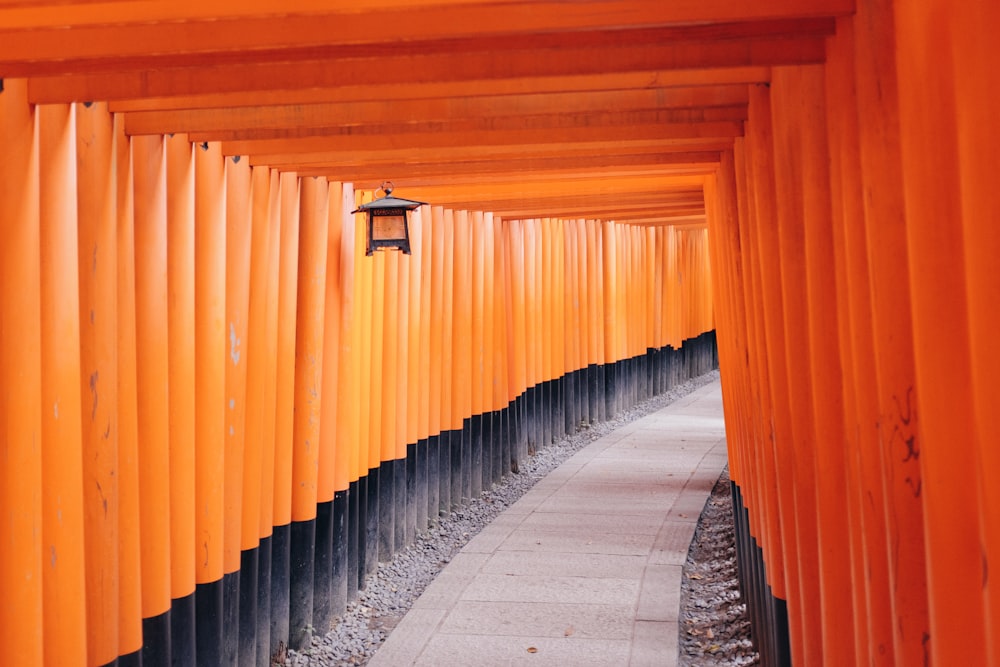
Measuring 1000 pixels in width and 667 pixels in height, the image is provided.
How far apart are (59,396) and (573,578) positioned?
208 inches

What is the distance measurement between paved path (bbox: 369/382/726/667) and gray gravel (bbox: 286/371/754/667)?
0.19m

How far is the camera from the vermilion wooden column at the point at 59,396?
4.17 m

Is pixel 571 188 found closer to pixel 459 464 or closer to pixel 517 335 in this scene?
pixel 459 464

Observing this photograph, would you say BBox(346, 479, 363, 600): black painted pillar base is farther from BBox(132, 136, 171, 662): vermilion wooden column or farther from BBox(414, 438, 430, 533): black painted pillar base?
BBox(132, 136, 171, 662): vermilion wooden column

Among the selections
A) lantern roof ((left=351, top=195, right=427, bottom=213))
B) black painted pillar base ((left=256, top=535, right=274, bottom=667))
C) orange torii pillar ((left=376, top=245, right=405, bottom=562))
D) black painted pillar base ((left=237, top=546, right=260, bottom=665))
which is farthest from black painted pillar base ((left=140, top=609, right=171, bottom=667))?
orange torii pillar ((left=376, top=245, right=405, bottom=562))

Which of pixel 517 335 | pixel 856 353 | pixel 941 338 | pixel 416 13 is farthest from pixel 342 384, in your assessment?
pixel 941 338

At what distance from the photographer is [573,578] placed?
8.66 m

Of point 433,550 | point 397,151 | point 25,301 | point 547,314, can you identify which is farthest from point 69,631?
point 547,314

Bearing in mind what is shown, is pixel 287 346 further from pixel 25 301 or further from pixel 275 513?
pixel 25 301

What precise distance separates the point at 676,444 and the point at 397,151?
996cm

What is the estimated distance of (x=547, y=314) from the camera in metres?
15.1

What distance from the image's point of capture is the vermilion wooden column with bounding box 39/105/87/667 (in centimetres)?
417

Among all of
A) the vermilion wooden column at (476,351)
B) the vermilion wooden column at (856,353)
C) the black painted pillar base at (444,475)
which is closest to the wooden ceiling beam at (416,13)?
the vermilion wooden column at (856,353)

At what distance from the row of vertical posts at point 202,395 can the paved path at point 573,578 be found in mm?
736
